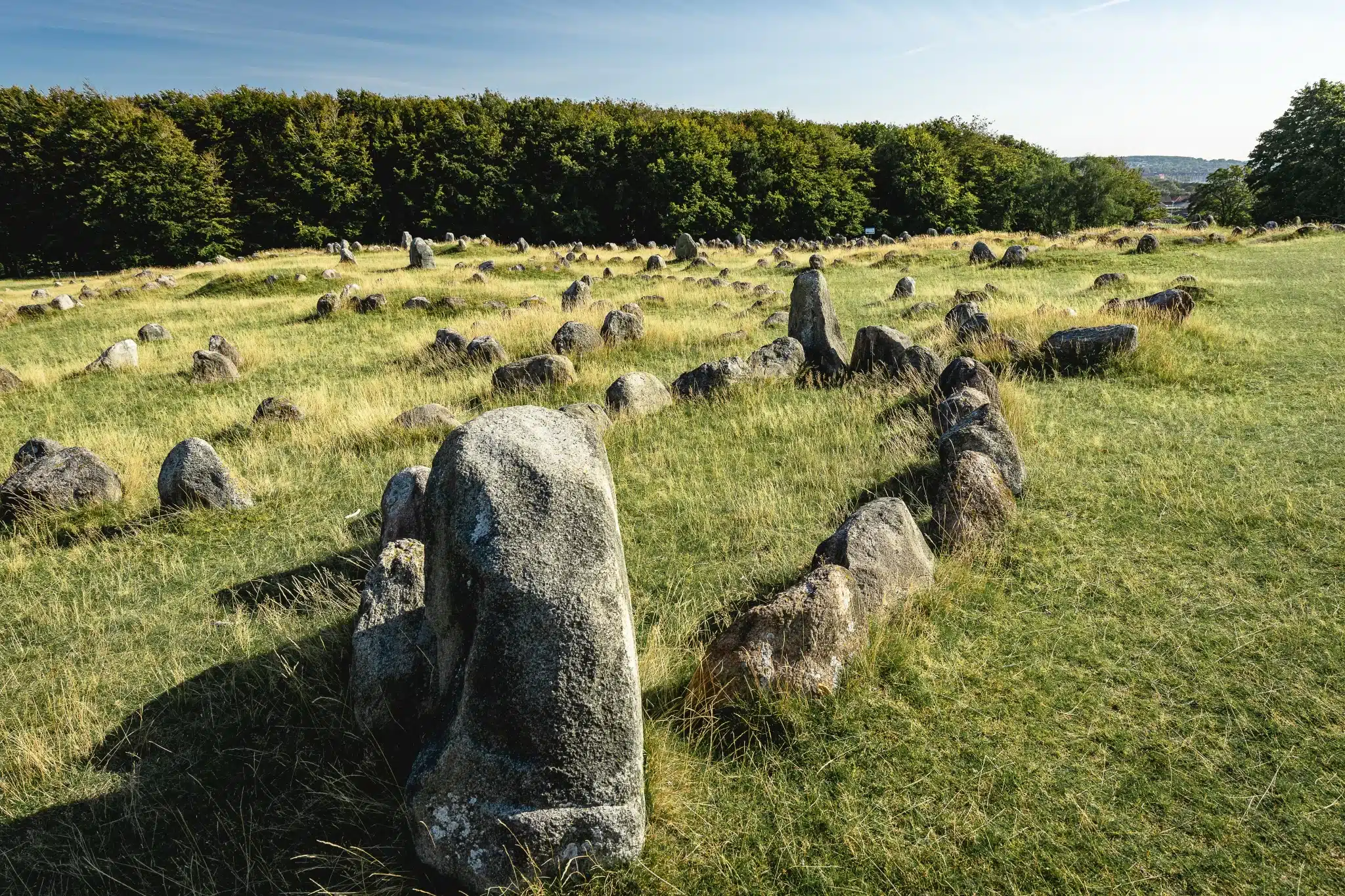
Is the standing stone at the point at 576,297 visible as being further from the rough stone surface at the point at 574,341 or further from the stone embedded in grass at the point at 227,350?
the stone embedded in grass at the point at 227,350

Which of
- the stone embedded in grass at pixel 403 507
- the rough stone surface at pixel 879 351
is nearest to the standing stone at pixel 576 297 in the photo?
the rough stone surface at pixel 879 351

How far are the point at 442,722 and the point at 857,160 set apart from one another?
165 ft

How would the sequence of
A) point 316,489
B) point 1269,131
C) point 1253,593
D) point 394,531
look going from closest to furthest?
point 1253,593 < point 394,531 < point 316,489 < point 1269,131

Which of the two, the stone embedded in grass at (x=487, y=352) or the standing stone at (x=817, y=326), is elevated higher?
the standing stone at (x=817, y=326)

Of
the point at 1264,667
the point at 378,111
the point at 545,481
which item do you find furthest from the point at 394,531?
the point at 378,111

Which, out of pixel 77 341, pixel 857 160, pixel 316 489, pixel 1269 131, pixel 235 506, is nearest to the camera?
pixel 235 506

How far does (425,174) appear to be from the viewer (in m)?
41.4

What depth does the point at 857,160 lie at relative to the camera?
1871 inches

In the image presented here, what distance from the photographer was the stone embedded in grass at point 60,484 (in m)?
7.36

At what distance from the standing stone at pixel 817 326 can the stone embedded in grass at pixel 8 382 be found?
1361 centimetres

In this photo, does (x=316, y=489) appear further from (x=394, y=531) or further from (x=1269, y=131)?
(x=1269, y=131)

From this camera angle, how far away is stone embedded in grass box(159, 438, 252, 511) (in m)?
7.35

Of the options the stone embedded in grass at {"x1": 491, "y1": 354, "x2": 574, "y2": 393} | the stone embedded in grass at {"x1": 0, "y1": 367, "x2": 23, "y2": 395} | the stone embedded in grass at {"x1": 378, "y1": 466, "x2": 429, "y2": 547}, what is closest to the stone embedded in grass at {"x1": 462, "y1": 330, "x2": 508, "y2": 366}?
the stone embedded in grass at {"x1": 491, "y1": 354, "x2": 574, "y2": 393}

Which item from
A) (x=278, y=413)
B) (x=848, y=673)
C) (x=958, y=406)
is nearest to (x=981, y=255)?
(x=958, y=406)
